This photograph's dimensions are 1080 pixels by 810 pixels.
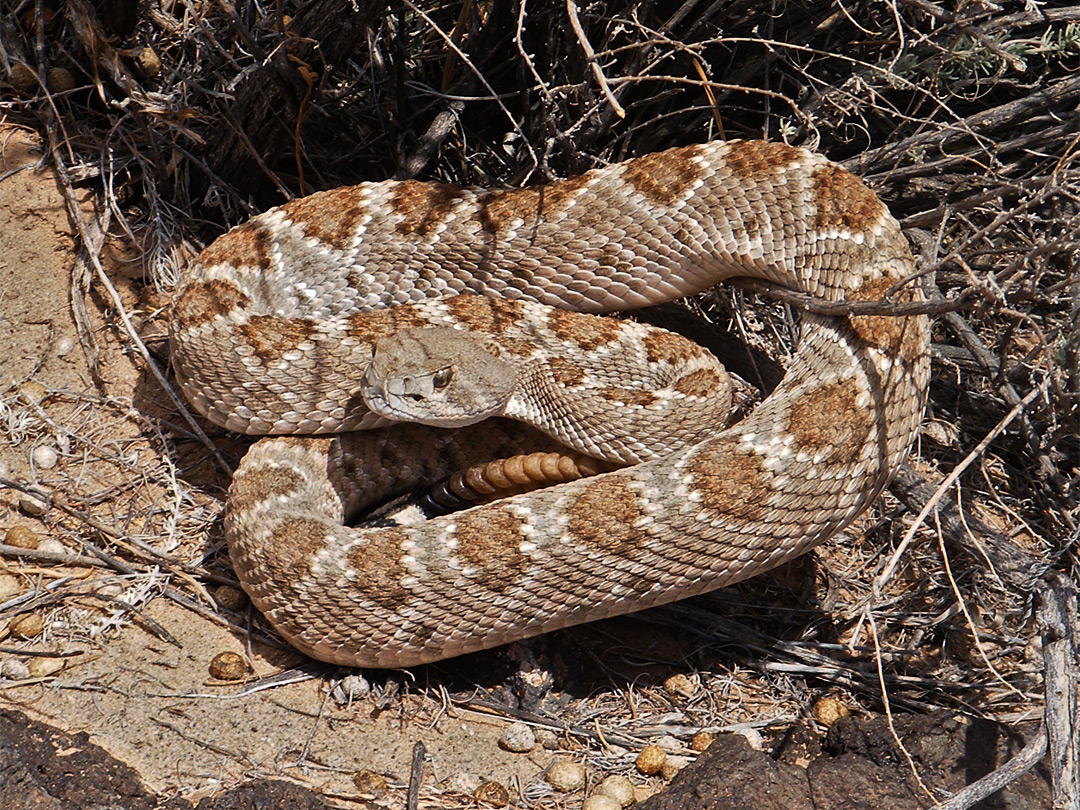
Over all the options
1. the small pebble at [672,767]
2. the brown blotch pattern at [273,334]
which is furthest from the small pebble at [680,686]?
the brown blotch pattern at [273,334]

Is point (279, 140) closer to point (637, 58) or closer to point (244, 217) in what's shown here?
point (244, 217)

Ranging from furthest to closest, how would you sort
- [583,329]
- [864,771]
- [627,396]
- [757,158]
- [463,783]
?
[583,329] < [757,158] < [627,396] < [463,783] < [864,771]

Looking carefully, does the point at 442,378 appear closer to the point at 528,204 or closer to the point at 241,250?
the point at 528,204

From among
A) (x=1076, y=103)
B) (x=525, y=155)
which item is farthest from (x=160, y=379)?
(x=1076, y=103)

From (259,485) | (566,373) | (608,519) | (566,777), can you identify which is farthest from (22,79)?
(566,777)

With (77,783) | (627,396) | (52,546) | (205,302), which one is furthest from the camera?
(205,302)

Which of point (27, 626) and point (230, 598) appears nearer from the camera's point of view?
point (27, 626)

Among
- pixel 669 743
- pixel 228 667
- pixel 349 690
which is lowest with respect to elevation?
pixel 669 743
